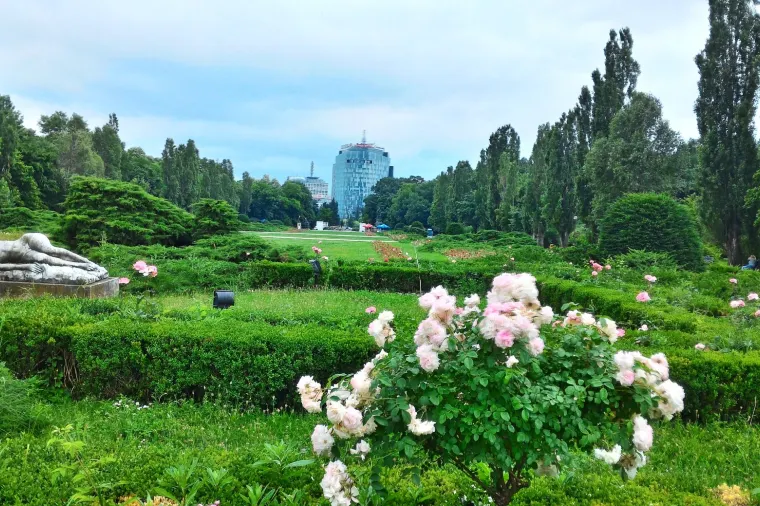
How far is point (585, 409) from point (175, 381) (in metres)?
3.64

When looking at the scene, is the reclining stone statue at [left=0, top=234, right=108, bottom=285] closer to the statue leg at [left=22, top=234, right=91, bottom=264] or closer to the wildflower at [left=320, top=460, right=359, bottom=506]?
the statue leg at [left=22, top=234, right=91, bottom=264]

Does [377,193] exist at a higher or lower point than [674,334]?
higher

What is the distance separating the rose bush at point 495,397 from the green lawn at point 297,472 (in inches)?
8.3

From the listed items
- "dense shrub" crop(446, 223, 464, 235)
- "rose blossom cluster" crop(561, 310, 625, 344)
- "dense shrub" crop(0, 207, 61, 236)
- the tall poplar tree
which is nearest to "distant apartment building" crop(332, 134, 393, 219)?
"dense shrub" crop(446, 223, 464, 235)

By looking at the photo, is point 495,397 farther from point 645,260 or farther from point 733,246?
point 733,246

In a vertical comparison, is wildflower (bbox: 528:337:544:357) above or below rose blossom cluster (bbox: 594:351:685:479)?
above

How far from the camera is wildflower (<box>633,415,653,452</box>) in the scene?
188cm

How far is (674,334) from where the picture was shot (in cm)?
525

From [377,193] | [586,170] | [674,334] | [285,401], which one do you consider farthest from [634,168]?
[377,193]

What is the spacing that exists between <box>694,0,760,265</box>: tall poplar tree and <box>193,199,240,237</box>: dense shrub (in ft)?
55.2

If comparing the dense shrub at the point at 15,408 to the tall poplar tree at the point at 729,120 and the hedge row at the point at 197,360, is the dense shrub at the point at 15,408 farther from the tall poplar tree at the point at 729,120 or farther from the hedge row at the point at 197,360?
the tall poplar tree at the point at 729,120

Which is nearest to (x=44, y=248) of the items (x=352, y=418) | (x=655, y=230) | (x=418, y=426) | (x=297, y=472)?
(x=297, y=472)

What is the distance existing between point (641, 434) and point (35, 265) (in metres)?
8.81

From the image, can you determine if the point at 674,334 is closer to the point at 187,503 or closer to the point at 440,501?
the point at 440,501
